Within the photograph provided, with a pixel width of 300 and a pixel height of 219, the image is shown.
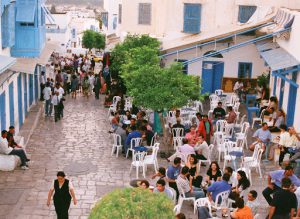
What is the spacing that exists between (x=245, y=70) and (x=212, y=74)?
1.87 metres

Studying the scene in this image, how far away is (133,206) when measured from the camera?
6.54 m

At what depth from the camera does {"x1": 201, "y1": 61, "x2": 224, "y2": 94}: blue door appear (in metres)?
28.6

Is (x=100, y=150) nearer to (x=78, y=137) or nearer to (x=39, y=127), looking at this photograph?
(x=78, y=137)

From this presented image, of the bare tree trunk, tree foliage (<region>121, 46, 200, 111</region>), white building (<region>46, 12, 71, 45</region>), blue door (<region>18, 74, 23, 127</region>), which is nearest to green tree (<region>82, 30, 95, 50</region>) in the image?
white building (<region>46, 12, 71, 45</region>)

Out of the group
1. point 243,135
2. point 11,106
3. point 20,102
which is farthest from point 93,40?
point 243,135

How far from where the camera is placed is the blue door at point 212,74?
94.0ft

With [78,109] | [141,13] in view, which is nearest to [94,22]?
[141,13]

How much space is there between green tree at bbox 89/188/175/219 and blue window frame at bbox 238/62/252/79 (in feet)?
73.5

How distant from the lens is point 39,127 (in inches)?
828

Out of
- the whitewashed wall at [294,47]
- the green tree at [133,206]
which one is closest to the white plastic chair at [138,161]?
the whitewashed wall at [294,47]

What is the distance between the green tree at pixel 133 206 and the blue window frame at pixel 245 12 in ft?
75.2

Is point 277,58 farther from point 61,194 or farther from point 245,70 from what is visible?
point 61,194

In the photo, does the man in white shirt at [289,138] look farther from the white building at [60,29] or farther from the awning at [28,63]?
the white building at [60,29]

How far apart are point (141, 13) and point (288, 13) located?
11849mm
